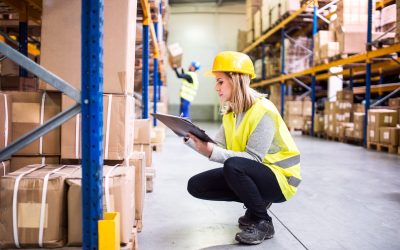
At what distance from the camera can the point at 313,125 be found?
11867 mm

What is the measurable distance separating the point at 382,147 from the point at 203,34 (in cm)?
1414

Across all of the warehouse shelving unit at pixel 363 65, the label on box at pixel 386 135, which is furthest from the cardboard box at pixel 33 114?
the label on box at pixel 386 135

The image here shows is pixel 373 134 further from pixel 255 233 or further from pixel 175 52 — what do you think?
pixel 255 233

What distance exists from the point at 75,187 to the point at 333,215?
2.22m

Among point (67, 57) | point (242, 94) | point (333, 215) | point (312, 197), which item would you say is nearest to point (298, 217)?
point (333, 215)

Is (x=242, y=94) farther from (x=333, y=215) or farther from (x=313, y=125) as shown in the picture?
(x=313, y=125)

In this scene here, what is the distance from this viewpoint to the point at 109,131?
2.35 metres

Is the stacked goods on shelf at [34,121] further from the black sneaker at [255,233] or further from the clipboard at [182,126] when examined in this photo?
the black sneaker at [255,233]

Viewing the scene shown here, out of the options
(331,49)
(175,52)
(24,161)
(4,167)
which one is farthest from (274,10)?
(4,167)

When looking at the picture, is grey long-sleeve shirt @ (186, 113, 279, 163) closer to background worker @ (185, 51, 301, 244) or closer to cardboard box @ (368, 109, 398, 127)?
background worker @ (185, 51, 301, 244)

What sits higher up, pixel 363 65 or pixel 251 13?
pixel 251 13

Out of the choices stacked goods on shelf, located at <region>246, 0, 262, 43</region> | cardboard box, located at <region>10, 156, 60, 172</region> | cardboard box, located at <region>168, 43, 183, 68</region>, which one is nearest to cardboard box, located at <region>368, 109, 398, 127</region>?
cardboard box, located at <region>168, 43, 183, 68</region>

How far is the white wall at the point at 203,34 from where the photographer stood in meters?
20.8

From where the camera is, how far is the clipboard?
84.3 inches
